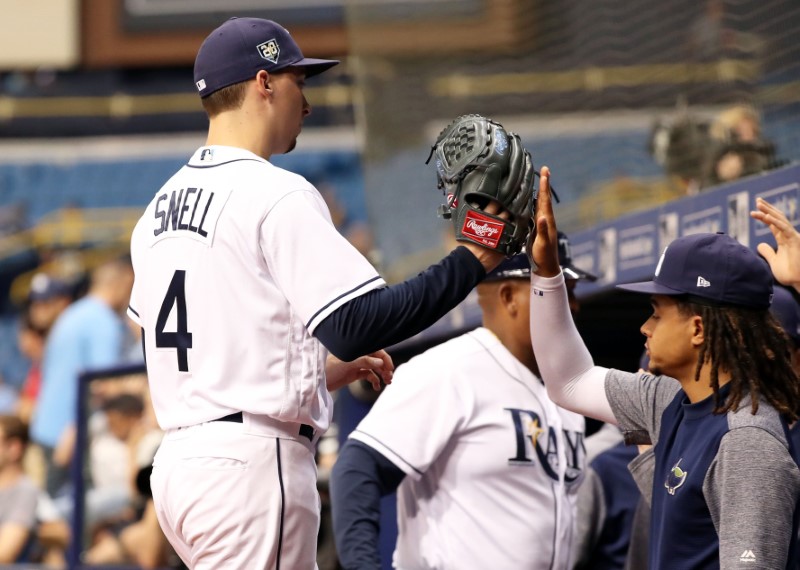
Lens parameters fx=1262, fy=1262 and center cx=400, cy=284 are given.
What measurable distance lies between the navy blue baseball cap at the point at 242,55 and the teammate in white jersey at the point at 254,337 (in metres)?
0.18

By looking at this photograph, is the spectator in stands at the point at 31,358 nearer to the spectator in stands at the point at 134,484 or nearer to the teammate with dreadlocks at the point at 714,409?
the spectator in stands at the point at 134,484

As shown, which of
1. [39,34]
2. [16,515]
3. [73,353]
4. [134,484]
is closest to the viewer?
[134,484]

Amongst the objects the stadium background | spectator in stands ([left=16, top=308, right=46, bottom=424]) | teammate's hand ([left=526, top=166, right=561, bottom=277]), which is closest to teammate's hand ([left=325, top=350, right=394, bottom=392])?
teammate's hand ([left=526, top=166, right=561, bottom=277])

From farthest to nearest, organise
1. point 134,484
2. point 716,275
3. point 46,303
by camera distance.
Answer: point 46,303 < point 134,484 < point 716,275

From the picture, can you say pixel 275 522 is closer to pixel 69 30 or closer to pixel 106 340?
pixel 106 340

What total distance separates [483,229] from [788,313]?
861 millimetres

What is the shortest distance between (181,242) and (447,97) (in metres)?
5.31

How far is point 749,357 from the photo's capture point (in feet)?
7.51

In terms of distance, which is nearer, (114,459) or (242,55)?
(242,55)

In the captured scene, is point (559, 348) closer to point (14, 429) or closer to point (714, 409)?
point (714, 409)

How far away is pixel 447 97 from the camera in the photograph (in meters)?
7.53

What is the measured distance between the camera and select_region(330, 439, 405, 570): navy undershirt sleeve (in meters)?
3.02

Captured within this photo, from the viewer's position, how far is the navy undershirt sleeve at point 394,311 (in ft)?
7.22

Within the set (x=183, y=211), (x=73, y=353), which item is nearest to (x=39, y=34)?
(x=73, y=353)
